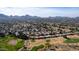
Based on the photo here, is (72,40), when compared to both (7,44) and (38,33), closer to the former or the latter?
(38,33)

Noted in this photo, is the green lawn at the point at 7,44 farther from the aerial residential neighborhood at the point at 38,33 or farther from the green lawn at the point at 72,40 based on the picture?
the green lawn at the point at 72,40

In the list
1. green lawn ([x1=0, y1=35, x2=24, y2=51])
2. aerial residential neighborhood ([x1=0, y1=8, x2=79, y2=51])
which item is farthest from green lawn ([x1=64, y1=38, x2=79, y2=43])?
green lawn ([x1=0, y1=35, x2=24, y2=51])

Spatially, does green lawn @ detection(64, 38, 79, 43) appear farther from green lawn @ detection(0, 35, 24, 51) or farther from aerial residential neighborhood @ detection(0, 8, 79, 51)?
green lawn @ detection(0, 35, 24, 51)

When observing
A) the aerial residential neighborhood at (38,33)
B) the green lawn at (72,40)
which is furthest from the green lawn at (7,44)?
the green lawn at (72,40)

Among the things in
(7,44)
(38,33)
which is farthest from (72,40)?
(7,44)

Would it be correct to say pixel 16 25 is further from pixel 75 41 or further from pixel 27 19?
pixel 75 41
